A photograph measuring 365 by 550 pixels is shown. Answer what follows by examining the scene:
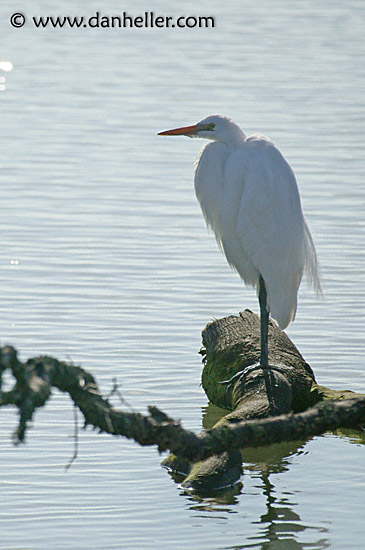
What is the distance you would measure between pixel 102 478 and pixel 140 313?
3.03 meters

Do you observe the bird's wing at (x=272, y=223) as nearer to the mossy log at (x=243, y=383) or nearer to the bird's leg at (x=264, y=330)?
the bird's leg at (x=264, y=330)

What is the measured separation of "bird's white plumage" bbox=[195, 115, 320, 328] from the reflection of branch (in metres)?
2.86

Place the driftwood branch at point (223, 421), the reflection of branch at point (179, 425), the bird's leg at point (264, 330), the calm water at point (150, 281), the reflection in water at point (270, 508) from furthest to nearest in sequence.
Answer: the bird's leg at point (264, 330) < the calm water at point (150, 281) < the reflection in water at point (270, 508) < the reflection of branch at point (179, 425) < the driftwood branch at point (223, 421)

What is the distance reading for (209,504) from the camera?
5.91 m

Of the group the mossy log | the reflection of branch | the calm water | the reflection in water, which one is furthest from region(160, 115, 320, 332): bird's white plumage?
the reflection of branch

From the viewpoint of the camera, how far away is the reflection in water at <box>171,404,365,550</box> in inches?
220

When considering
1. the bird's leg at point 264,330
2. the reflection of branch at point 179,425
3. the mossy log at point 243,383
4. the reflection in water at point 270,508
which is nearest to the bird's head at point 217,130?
the bird's leg at point 264,330

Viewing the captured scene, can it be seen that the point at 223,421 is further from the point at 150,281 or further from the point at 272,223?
the point at 150,281

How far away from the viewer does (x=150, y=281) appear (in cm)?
1000

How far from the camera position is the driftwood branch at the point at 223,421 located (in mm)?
3750

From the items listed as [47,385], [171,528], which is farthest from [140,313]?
[47,385]

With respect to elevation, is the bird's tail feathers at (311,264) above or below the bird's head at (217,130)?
below

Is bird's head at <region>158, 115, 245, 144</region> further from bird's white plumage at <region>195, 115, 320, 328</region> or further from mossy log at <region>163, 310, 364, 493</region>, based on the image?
mossy log at <region>163, 310, 364, 493</region>

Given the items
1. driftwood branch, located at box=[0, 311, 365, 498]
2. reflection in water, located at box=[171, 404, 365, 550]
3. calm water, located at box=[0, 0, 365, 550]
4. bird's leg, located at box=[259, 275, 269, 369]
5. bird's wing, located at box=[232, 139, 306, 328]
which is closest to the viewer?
driftwood branch, located at box=[0, 311, 365, 498]
